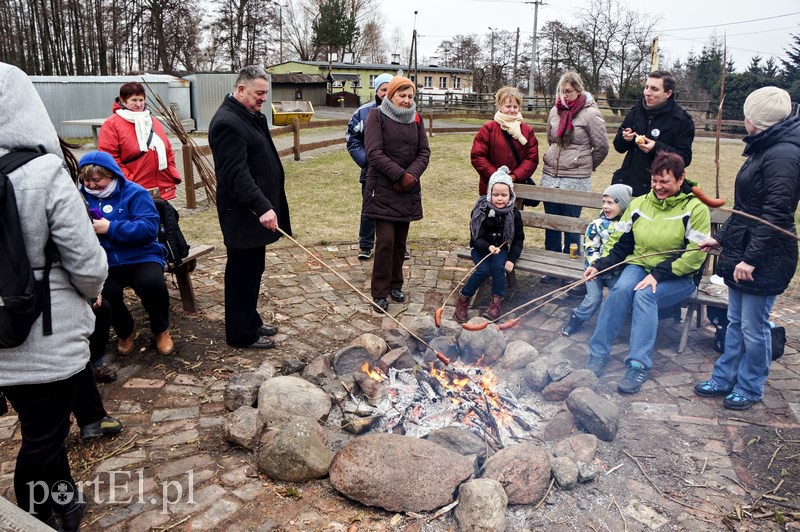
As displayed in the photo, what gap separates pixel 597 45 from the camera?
41.7 meters

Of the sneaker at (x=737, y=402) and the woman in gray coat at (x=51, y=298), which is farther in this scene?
the sneaker at (x=737, y=402)

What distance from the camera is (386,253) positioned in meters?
5.55

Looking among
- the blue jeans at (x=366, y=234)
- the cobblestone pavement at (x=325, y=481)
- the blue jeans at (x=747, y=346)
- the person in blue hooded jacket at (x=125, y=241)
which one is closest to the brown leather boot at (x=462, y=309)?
the cobblestone pavement at (x=325, y=481)

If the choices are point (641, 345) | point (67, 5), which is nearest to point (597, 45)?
point (67, 5)

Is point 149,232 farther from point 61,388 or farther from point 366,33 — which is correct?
point 366,33

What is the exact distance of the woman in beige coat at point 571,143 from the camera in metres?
5.91

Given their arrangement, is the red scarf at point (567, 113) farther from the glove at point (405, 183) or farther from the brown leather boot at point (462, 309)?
the brown leather boot at point (462, 309)

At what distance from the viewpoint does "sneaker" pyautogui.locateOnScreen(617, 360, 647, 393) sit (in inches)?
162

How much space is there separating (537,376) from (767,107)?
2.20 meters

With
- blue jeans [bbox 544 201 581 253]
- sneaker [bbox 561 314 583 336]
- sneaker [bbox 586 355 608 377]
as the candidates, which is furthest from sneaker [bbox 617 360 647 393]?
blue jeans [bbox 544 201 581 253]

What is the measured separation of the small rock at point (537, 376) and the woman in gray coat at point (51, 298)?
107 inches

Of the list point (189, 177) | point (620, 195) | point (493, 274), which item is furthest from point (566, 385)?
point (189, 177)

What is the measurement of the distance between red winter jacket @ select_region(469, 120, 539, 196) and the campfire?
236 cm

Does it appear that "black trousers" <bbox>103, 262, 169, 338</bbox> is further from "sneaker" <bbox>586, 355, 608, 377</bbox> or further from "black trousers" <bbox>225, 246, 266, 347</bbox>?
"sneaker" <bbox>586, 355, 608, 377</bbox>
